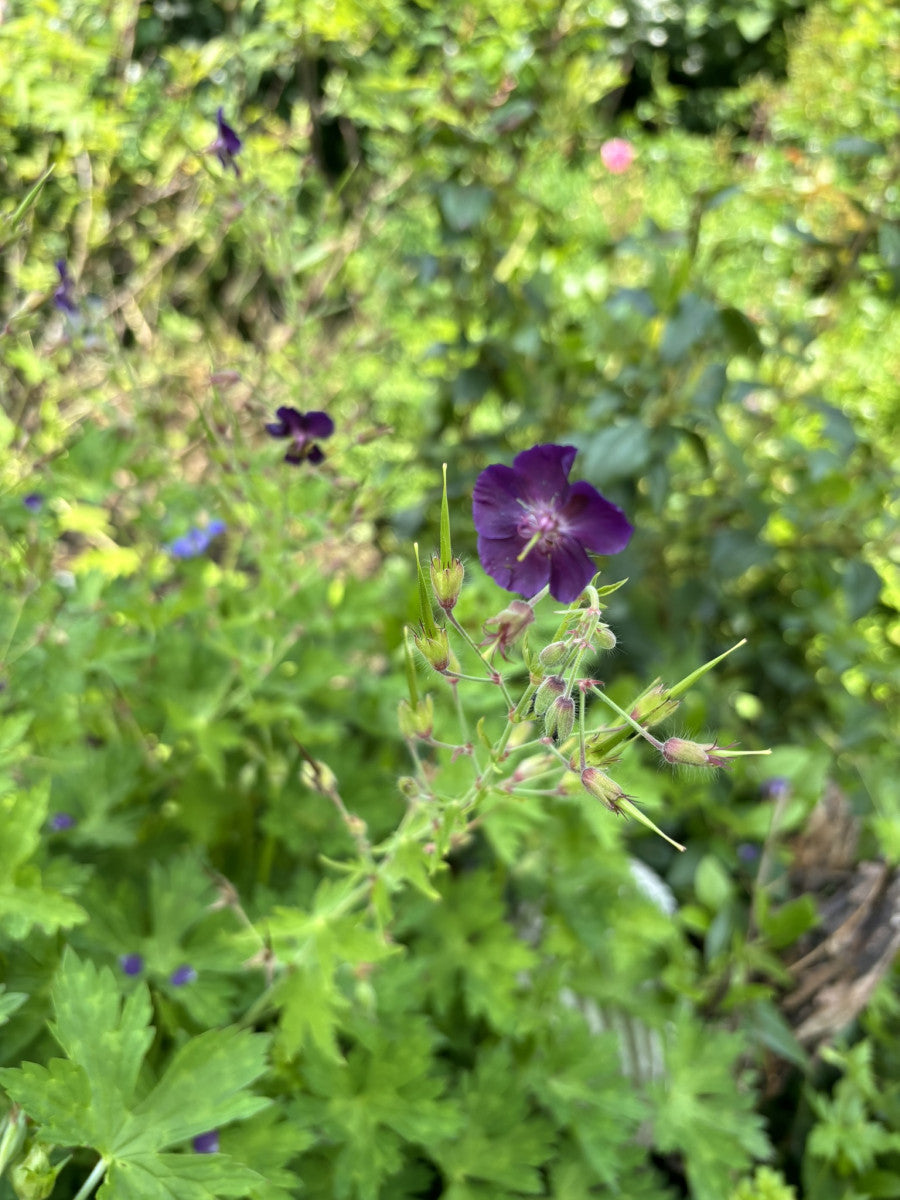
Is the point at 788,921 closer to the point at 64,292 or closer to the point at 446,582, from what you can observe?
the point at 446,582

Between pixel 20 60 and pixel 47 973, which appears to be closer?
pixel 47 973

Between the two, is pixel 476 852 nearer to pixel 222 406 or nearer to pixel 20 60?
pixel 222 406

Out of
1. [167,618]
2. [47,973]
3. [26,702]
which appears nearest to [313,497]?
[167,618]

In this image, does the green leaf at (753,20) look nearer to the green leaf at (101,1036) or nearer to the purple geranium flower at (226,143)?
the purple geranium flower at (226,143)

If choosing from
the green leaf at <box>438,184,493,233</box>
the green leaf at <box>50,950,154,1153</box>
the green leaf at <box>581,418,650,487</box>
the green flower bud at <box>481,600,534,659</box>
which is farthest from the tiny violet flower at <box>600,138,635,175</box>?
the green leaf at <box>50,950,154,1153</box>

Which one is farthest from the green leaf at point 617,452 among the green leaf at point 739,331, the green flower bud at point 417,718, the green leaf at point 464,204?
the green flower bud at point 417,718

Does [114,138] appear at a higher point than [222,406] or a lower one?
higher

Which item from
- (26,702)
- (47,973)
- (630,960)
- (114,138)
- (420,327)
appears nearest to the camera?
(47,973)
